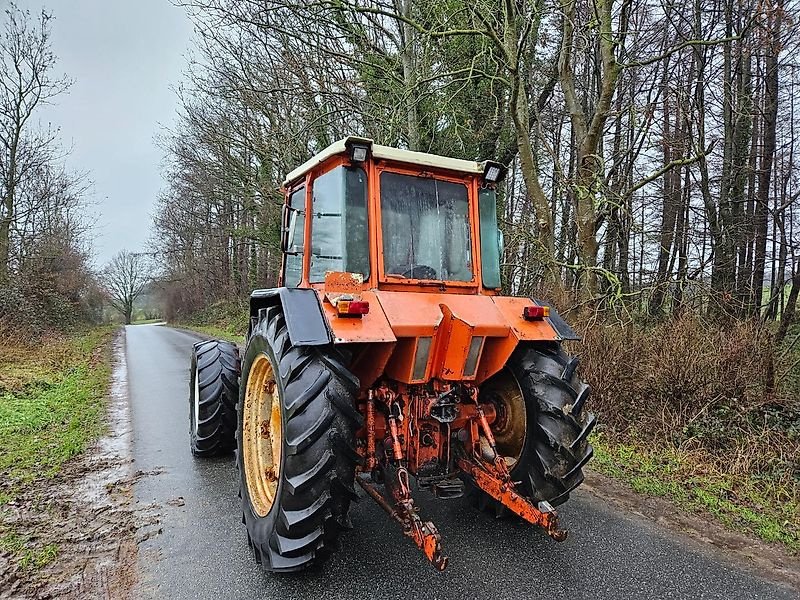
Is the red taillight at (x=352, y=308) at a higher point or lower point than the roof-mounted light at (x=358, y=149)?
lower

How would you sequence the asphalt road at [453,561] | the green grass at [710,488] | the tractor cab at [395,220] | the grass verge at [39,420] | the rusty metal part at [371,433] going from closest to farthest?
the asphalt road at [453,561]
the rusty metal part at [371,433]
the tractor cab at [395,220]
the grass verge at [39,420]
the green grass at [710,488]

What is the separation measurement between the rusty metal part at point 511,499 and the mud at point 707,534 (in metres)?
1.11

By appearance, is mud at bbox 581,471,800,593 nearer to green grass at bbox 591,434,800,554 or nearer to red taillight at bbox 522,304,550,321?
green grass at bbox 591,434,800,554

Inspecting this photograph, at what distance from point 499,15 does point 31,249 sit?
1408 cm

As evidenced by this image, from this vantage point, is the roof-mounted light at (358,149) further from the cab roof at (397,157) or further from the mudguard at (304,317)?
the mudguard at (304,317)

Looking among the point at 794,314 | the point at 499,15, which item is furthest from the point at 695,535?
the point at 499,15

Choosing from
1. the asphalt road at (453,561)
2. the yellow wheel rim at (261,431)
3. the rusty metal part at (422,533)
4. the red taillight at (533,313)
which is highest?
the red taillight at (533,313)

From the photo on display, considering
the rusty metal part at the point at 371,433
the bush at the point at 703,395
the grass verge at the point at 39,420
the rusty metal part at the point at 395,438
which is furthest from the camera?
the bush at the point at 703,395

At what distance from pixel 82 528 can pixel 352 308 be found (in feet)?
7.83

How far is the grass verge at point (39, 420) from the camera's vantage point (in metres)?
3.49

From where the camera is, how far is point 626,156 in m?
11.6

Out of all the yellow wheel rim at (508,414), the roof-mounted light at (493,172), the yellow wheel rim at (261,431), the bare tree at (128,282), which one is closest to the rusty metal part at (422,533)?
the yellow wheel rim at (261,431)

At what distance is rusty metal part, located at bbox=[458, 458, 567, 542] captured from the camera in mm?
2582

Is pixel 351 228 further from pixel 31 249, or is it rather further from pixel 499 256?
pixel 31 249
